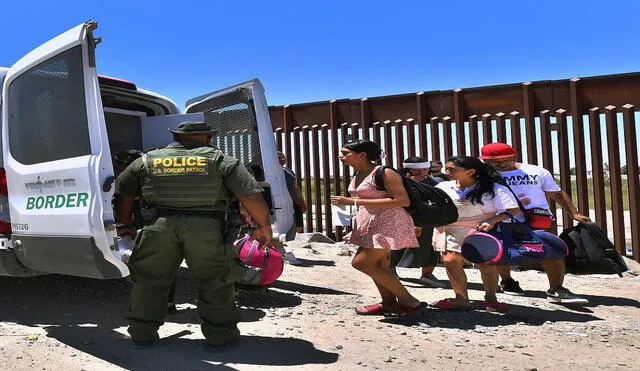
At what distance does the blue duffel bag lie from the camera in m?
4.54

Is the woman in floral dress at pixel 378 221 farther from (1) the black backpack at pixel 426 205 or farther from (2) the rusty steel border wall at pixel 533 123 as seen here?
(2) the rusty steel border wall at pixel 533 123

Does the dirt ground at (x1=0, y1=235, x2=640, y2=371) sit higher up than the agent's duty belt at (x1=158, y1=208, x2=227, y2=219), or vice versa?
the agent's duty belt at (x1=158, y1=208, x2=227, y2=219)

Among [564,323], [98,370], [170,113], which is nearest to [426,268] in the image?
[564,323]

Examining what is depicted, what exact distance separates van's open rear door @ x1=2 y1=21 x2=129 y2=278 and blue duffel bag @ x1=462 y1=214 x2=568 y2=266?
2.78 metres

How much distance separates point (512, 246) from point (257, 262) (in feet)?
7.22

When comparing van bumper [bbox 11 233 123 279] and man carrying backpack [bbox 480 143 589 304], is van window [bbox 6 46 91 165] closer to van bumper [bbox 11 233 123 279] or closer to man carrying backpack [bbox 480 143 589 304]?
van bumper [bbox 11 233 123 279]

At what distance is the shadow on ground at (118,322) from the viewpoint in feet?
11.2

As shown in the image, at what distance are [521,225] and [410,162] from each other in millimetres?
1721

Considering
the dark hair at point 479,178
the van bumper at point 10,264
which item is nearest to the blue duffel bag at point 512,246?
the dark hair at point 479,178

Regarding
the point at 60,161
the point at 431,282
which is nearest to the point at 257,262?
the point at 60,161

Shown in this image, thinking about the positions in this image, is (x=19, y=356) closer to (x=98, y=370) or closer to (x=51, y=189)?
(x=98, y=370)

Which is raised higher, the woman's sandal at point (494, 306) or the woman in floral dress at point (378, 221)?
the woman in floral dress at point (378, 221)

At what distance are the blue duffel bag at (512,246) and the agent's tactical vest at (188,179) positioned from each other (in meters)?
2.27

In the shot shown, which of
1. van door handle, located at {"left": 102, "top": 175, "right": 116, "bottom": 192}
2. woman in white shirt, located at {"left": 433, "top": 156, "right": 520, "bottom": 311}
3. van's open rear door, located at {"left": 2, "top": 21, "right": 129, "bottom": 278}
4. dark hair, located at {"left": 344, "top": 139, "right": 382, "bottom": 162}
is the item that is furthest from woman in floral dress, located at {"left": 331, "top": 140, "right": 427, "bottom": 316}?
van's open rear door, located at {"left": 2, "top": 21, "right": 129, "bottom": 278}
